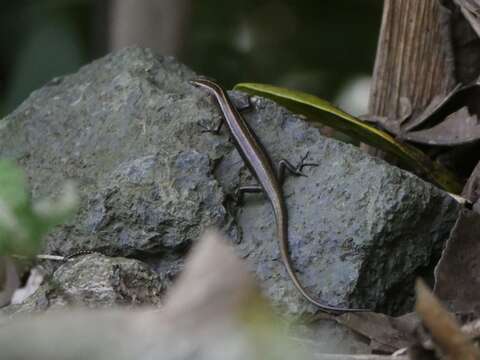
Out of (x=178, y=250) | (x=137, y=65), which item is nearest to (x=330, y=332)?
(x=178, y=250)

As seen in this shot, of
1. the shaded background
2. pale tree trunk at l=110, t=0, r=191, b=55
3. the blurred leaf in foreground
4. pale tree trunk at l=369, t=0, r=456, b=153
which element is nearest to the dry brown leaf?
the blurred leaf in foreground

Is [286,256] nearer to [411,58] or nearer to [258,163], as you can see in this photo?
[258,163]

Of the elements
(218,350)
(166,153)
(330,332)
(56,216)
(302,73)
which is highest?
(56,216)

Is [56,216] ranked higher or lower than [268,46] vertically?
higher

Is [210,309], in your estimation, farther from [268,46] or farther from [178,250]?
[268,46]

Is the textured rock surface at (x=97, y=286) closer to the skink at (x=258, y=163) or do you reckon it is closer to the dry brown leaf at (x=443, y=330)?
the skink at (x=258, y=163)

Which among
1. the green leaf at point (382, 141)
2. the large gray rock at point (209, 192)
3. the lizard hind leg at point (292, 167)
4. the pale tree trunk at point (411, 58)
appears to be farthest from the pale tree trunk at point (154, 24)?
the lizard hind leg at point (292, 167)

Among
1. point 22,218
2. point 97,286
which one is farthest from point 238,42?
point 22,218
